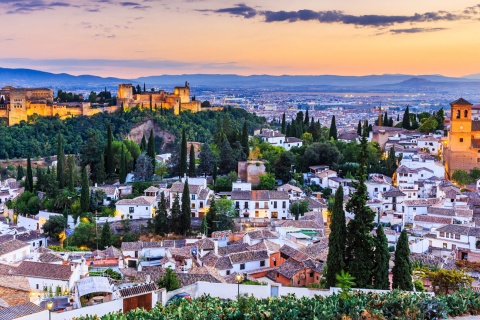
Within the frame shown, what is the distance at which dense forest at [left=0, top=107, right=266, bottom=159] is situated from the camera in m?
49.9

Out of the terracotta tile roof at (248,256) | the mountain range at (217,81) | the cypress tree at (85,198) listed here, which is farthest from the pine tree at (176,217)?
the mountain range at (217,81)

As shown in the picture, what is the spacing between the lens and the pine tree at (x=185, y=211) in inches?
1021

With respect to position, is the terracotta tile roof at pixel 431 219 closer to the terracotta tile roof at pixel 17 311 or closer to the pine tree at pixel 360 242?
the pine tree at pixel 360 242

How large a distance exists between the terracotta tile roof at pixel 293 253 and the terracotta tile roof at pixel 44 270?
725 centimetres

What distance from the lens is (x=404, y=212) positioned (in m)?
26.7

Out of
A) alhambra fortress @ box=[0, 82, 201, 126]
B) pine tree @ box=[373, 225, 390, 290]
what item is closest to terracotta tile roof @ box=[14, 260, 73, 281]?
pine tree @ box=[373, 225, 390, 290]

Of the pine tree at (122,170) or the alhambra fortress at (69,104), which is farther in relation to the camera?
the alhambra fortress at (69,104)

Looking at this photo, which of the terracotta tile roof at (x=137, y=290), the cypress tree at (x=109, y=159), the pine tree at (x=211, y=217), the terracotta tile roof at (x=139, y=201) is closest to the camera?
the terracotta tile roof at (x=137, y=290)

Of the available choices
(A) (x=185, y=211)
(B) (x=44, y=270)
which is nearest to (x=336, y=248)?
(B) (x=44, y=270)

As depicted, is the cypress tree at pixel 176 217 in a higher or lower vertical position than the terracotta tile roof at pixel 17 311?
lower

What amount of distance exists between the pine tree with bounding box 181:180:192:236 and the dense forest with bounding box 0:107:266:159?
24278mm

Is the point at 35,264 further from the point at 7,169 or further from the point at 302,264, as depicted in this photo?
the point at 7,169

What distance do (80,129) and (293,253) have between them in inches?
1496

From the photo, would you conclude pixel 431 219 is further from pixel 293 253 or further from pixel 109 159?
pixel 109 159
